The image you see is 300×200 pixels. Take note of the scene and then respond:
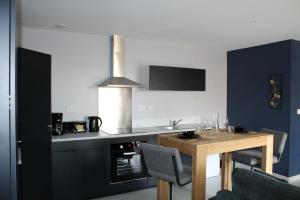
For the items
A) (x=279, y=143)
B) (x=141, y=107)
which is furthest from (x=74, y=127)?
(x=279, y=143)

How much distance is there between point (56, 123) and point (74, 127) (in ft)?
1.00

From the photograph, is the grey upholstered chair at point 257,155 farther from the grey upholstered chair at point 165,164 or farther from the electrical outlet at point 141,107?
the electrical outlet at point 141,107

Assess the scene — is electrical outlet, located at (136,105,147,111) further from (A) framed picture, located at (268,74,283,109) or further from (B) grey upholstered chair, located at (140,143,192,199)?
(A) framed picture, located at (268,74,283,109)

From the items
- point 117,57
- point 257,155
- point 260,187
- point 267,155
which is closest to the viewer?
point 260,187

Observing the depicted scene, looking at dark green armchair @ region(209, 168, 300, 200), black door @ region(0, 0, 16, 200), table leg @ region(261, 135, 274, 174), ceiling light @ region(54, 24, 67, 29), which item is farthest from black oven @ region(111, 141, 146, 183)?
black door @ region(0, 0, 16, 200)

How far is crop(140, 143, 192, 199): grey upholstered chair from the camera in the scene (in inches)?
97.0

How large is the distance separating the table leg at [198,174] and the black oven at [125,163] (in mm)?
1185

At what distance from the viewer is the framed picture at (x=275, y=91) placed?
4.40 meters

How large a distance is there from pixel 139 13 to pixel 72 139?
5.96 feet

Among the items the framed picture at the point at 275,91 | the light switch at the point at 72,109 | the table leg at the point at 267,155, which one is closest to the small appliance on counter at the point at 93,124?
Result: the light switch at the point at 72,109

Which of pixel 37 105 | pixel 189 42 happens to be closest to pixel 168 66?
pixel 189 42

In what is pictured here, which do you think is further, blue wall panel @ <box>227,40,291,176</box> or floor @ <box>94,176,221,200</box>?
blue wall panel @ <box>227,40,291,176</box>

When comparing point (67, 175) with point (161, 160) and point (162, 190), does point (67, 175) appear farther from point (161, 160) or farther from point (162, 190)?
point (161, 160)

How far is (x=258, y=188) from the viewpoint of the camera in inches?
61.2
